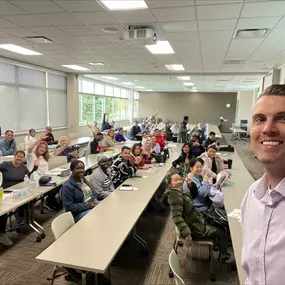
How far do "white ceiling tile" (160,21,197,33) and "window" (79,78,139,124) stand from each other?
857cm

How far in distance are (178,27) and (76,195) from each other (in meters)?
3.00

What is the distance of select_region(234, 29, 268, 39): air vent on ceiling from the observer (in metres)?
4.20

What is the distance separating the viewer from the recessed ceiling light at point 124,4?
3105 millimetres

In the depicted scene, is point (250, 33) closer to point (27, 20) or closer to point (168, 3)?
point (168, 3)

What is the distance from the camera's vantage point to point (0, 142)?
6.18 meters

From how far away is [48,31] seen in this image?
4.44 metres

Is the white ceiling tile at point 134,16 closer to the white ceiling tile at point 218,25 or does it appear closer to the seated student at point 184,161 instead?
the white ceiling tile at point 218,25

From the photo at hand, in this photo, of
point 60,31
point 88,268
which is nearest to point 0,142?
point 60,31

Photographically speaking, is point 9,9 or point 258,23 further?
point 258,23

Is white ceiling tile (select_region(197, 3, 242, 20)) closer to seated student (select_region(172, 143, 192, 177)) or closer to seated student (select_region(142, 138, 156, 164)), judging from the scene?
seated student (select_region(142, 138, 156, 164))

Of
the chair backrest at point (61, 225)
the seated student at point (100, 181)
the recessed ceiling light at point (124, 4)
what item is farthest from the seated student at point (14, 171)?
the recessed ceiling light at point (124, 4)

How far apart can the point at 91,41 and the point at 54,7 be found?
5.84ft

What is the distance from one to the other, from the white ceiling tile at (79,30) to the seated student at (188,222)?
2.87m

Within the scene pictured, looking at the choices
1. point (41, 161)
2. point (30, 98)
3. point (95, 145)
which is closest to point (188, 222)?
point (41, 161)
